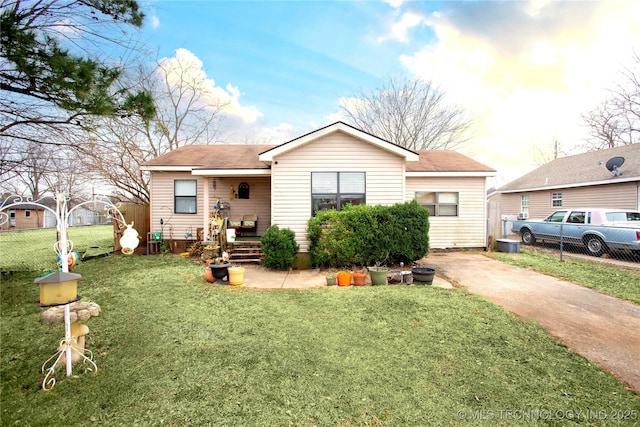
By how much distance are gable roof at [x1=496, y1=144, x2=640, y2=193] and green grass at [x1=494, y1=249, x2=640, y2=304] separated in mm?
6714

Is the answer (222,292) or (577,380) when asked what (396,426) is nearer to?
(577,380)

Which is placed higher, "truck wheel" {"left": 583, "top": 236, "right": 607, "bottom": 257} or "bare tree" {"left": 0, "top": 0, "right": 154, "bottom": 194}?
"bare tree" {"left": 0, "top": 0, "right": 154, "bottom": 194}

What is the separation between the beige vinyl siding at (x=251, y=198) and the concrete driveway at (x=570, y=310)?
21.9ft

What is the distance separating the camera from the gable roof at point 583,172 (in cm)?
1303

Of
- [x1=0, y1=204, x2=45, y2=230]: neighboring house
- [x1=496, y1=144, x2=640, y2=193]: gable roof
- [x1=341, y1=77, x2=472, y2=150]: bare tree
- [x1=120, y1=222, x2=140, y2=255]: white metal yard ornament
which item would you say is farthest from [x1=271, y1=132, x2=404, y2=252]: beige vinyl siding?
[x1=0, y1=204, x2=45, y2=230]: neighboring house

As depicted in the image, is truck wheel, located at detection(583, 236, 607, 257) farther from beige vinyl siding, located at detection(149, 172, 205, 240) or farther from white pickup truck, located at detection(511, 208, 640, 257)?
beige vinyl siding, located at detection(149, 172, 205, 240)

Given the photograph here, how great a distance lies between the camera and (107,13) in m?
4.71

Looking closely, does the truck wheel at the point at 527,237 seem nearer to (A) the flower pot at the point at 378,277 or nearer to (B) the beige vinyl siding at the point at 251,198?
(A) the flower pot at the point at 378,277

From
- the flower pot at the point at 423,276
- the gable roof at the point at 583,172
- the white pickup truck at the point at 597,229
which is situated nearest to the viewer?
the flower pot at the point at 423,276

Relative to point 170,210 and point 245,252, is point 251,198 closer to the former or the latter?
point 245,252

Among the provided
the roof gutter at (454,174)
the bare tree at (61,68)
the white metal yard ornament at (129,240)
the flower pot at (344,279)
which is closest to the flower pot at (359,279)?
the flower pot at (344,279)

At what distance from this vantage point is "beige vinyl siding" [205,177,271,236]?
11.5 metres

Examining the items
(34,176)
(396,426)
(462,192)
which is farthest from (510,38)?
(34,176)

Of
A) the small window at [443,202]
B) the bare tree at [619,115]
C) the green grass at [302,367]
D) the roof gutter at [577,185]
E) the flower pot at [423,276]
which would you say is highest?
the bare tree at [619,115]
